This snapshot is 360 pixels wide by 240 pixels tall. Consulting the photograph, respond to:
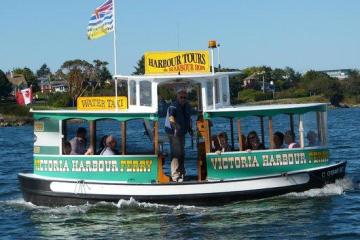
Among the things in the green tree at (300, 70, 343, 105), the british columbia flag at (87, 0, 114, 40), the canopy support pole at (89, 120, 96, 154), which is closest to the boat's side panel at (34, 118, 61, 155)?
the canopy support pole at (89, 120, 96, 154)

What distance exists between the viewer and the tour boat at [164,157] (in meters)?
18.7

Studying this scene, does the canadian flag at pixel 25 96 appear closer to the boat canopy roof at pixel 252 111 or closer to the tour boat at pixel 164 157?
the tour boat at pixel 164 157

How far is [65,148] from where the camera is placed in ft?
64.0

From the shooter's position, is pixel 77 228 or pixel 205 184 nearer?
pixel 77 228

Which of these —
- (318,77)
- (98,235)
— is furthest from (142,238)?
(318,77)

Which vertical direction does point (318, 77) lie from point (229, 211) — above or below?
above

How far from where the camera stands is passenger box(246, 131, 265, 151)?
756 inches

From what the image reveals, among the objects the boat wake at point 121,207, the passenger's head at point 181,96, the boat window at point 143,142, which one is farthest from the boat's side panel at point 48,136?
the passenger's head at point 181,96

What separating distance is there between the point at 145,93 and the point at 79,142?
6.71ft

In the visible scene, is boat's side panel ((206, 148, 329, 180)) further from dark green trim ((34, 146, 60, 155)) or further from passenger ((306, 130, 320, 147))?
dark green trim ((34, 146, 60, 155))

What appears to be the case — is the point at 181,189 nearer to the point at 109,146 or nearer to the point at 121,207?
the point at 121,207

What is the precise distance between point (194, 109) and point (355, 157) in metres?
12.9

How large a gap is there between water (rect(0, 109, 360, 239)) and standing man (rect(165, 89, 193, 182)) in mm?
898

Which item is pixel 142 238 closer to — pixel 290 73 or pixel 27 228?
pixel 27 228
